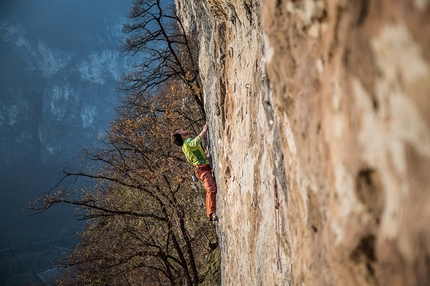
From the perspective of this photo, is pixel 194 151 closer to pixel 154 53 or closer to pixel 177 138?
pixel 177 138

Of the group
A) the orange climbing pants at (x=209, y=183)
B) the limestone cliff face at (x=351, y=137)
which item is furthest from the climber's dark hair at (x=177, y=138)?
the limestone cliff face at (x=351, y=137)

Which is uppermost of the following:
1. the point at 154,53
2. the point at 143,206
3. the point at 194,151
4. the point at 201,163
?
the point at 154,53

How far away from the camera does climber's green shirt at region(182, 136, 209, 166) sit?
5.95 m

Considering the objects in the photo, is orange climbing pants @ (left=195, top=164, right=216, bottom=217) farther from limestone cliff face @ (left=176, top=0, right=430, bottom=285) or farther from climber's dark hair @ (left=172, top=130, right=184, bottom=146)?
limestone cliff face @ (left=176, top=0, right=430, bottom=285)

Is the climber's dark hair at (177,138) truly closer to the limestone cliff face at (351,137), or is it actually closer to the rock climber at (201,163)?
the rock climber at (201,163)

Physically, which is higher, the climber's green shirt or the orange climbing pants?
the climber's green shirt

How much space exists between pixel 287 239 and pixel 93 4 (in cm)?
9667

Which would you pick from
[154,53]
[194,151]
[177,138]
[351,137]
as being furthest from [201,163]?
[154,53]

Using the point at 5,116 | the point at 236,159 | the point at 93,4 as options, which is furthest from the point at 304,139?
the point at 93,4

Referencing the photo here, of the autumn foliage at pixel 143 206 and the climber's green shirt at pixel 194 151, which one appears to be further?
the autumn foliage at pixel 143 206

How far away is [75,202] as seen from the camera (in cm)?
936

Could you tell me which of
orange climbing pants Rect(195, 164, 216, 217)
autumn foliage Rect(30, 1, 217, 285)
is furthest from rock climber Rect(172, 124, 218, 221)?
autumn foliage Rect(30, 1, 217, 285)

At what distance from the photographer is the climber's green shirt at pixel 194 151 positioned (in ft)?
19.5

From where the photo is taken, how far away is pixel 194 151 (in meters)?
6.24
